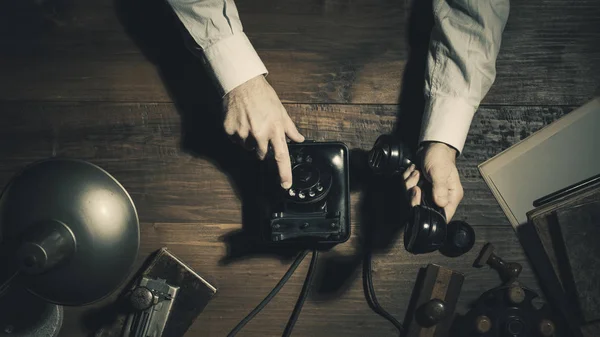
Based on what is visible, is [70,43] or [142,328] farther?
[70,43]

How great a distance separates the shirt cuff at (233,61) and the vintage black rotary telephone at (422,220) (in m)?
0.33

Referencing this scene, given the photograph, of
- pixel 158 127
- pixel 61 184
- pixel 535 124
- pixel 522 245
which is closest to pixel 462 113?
pixel 535 124

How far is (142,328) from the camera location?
119 centimetres

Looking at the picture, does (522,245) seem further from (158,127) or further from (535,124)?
(158,127)

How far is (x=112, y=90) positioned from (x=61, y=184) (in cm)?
37

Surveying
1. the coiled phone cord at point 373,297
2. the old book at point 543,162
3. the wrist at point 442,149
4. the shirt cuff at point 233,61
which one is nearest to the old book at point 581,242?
the old book at point 543,162

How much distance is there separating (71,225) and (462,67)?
87 cm

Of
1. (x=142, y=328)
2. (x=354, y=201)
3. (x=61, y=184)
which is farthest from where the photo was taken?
(x=354, y=201)

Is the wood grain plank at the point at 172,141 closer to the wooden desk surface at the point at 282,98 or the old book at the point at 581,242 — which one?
the wooden desk surface at the point at 282,98

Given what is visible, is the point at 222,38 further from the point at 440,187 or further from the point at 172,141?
the point at 440,187

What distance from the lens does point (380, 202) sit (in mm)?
1289

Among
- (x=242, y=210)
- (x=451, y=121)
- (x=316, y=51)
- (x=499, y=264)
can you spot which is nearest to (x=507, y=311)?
(x=499, y=264)

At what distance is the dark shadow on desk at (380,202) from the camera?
129cm

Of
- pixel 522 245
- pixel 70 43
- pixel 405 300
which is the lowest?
pixel 405 300
